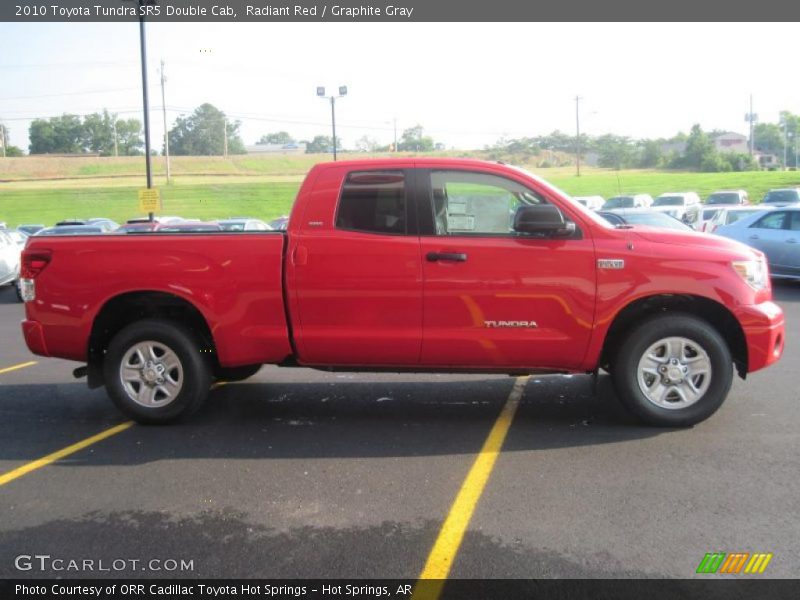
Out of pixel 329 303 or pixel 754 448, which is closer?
pixel 754 448

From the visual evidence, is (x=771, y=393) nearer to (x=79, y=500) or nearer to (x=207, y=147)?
(x=79, y=500)

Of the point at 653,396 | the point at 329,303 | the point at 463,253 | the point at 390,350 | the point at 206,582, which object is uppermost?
the point at 463,253

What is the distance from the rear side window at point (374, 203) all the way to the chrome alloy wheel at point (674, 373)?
2.06 metres

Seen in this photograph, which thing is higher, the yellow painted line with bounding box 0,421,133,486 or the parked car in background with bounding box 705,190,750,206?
the parked car in background with bounding box 705,190,750,206

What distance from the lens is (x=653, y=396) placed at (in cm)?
538

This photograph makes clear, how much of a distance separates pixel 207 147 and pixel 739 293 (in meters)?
87.8

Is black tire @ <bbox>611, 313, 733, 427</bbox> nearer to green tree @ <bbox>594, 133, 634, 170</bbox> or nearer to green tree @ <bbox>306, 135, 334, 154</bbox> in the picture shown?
green tree @ <bbox>594, 133, 634, 170</bbox>

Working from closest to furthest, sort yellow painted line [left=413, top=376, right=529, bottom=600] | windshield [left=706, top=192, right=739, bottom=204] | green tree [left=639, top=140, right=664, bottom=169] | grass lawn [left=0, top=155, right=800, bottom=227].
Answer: yellow painted line [left=413, top=376, right=529, bottom=600] → windshield [left=706, top=192, right=739, bottom=204] → grass lawn [left=0, top=155, right=800, bottom=227] → green tree [left=639, top=140, right=664, bottom=169]

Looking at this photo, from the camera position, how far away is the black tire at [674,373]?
5.28 metres

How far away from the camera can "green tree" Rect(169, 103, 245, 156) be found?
280 ft

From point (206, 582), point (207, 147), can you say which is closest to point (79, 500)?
point (206, 582)

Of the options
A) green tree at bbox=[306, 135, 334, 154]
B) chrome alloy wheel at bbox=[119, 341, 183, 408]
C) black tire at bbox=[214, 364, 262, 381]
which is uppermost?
green tree at bbox=[306, 135, 334, 154]

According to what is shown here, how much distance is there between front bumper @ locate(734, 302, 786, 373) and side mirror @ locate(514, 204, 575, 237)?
138 centimetres

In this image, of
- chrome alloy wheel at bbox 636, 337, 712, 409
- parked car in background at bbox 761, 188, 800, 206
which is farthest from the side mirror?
parked car in background at bbox 761, 188, 800, 206
